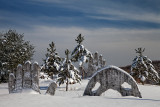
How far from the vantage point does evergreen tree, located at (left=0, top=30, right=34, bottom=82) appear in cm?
2372

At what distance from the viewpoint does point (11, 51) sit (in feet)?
81.6

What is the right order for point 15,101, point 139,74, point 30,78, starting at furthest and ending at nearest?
1. point 139,74
2. point 30,78
3. point 15,101

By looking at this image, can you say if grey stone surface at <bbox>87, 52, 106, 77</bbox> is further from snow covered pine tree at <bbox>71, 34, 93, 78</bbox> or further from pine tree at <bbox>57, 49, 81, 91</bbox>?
pine tree at <bbox>57, 49, 81, 91</bbox>

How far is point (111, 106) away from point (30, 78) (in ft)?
16.3

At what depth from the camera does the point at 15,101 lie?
201 inches

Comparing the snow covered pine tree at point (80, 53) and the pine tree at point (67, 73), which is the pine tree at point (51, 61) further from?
the pine tree at point (67, 73)

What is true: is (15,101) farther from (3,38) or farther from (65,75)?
(3,38)

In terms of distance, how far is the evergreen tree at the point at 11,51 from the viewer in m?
23.7

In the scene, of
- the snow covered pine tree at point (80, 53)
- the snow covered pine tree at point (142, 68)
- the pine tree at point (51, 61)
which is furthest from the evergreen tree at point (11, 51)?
the snow covered pine tree at point (142, 68)

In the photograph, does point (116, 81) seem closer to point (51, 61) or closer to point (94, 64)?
point (51, 61)

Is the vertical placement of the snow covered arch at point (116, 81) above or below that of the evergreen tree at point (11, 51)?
below

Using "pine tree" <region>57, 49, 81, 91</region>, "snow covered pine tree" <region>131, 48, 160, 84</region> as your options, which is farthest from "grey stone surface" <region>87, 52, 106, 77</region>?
"pine tree" <region>57, 49, 81, 91</region>

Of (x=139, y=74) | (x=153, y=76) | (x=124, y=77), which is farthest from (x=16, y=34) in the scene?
(x=124, y=77)

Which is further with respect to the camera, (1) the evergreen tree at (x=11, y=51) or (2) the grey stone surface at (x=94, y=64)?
(2) the grey stone surface at (x=94, y=64)
